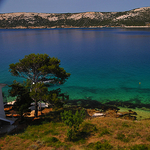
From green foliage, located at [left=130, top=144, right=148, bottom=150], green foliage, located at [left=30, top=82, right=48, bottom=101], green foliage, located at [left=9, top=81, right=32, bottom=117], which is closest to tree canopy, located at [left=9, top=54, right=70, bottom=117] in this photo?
green foliage, located at [left=30, top=82, right=48, bottom=101]

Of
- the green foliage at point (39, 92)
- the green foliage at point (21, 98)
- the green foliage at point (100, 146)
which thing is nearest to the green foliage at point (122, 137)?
the green foliage at point (100, 146)

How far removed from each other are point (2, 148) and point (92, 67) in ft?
151

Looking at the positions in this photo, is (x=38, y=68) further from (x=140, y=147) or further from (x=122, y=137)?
(x=140, y=147)

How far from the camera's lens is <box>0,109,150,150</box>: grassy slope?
15124mm

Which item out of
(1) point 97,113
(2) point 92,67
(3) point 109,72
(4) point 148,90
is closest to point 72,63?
(2) point 92,67

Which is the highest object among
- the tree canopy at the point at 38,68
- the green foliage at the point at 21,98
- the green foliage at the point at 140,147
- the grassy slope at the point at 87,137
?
the tree canopy at the point at 38,68

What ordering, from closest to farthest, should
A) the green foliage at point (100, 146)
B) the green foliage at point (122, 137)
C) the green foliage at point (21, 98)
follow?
the green foliage at point (100, 146) → the green foliage at point (122, 137) → the green foliage at point (21, 98)

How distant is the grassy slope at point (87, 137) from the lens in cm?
1512

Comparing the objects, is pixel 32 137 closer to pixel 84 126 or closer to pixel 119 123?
pixel 84 126

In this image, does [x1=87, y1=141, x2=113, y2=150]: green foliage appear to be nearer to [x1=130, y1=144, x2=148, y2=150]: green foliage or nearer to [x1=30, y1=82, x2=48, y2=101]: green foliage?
[x1=130, y1=144, x2=148, y2=150]: green foliage

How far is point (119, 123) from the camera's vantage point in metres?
20.9

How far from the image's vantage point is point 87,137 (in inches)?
680

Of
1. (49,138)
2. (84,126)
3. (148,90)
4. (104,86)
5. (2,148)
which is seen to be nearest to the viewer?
(2,148)

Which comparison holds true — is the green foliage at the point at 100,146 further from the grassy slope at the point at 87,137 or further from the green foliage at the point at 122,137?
the green foliage at the point at 122,137
